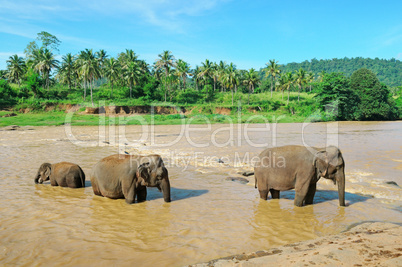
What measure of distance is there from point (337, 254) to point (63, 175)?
26.3 ft

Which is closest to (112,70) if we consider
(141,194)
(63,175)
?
(63,175)

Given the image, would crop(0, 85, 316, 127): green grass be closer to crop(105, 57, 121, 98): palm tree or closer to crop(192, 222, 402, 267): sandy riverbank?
crop(105, 57, 121, 98): palm tree

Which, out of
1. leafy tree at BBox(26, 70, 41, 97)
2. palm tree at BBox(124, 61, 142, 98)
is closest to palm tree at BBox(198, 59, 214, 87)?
palm tree at BBox(124, 61, 142, 98)

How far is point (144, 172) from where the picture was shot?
7.00m

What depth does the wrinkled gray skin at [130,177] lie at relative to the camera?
7031 mm

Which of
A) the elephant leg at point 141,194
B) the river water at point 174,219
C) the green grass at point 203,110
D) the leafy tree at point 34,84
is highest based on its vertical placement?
the leafy tree at point 34,84

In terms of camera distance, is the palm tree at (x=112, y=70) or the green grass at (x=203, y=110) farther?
the palm tree at (x=112, y=70)

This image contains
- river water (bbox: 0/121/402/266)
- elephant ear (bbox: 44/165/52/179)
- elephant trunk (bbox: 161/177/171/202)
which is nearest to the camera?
river water (bbox: 0/121/402/266)

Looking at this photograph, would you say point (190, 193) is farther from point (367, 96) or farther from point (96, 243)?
point (367, 96)

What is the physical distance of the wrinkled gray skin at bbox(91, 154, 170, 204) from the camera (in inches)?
277

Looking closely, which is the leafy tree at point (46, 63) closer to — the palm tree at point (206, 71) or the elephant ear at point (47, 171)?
the palm tree at point (206, 71)

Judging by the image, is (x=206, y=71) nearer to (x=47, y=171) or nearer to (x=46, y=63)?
(x=46, y=63)

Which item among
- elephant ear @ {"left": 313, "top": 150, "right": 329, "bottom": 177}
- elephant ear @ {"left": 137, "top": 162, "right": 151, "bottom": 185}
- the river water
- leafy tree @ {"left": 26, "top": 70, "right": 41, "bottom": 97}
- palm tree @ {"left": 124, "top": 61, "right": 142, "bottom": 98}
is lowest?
the river water

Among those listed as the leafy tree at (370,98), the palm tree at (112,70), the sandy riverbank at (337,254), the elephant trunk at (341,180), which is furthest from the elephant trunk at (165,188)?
the palm tree at (112,70)
